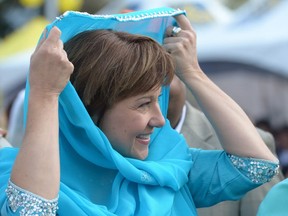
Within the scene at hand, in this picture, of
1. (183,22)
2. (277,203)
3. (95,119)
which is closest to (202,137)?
(183,22)

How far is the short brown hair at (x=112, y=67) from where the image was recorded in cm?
237

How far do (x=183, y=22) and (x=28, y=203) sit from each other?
3.01 feet

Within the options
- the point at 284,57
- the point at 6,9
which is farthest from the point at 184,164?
the point at 6,9

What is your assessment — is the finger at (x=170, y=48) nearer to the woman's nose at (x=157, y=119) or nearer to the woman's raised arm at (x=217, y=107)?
the woman's raised arm at (x=217, y=107)

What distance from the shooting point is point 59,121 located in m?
2.34

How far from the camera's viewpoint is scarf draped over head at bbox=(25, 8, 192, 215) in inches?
90.7

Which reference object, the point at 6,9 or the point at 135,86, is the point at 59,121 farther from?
the point at 6,9

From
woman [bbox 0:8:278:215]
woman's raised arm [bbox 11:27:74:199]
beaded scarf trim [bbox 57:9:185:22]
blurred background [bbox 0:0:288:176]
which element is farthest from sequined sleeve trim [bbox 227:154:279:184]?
blurred background [bbox 0:0:288:176]

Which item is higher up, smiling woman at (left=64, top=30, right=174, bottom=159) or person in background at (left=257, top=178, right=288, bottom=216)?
smiling woman at (left=64, top=30, right=174, bottom=159)

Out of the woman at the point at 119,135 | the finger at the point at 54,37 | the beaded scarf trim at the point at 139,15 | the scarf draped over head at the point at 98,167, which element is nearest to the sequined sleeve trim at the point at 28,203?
the woman at the point at 119,135

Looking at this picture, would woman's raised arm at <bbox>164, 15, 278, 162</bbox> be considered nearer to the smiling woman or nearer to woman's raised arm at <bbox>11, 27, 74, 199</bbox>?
the smiling woman

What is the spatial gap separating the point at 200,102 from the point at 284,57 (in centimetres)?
595

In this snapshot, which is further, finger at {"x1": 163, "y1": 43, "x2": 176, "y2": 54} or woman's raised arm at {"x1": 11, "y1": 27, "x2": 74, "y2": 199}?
finger at {"x1": 163, "y1": 43, "x2": 176, "y2": 54}

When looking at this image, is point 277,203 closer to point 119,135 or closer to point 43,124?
point 119,135
